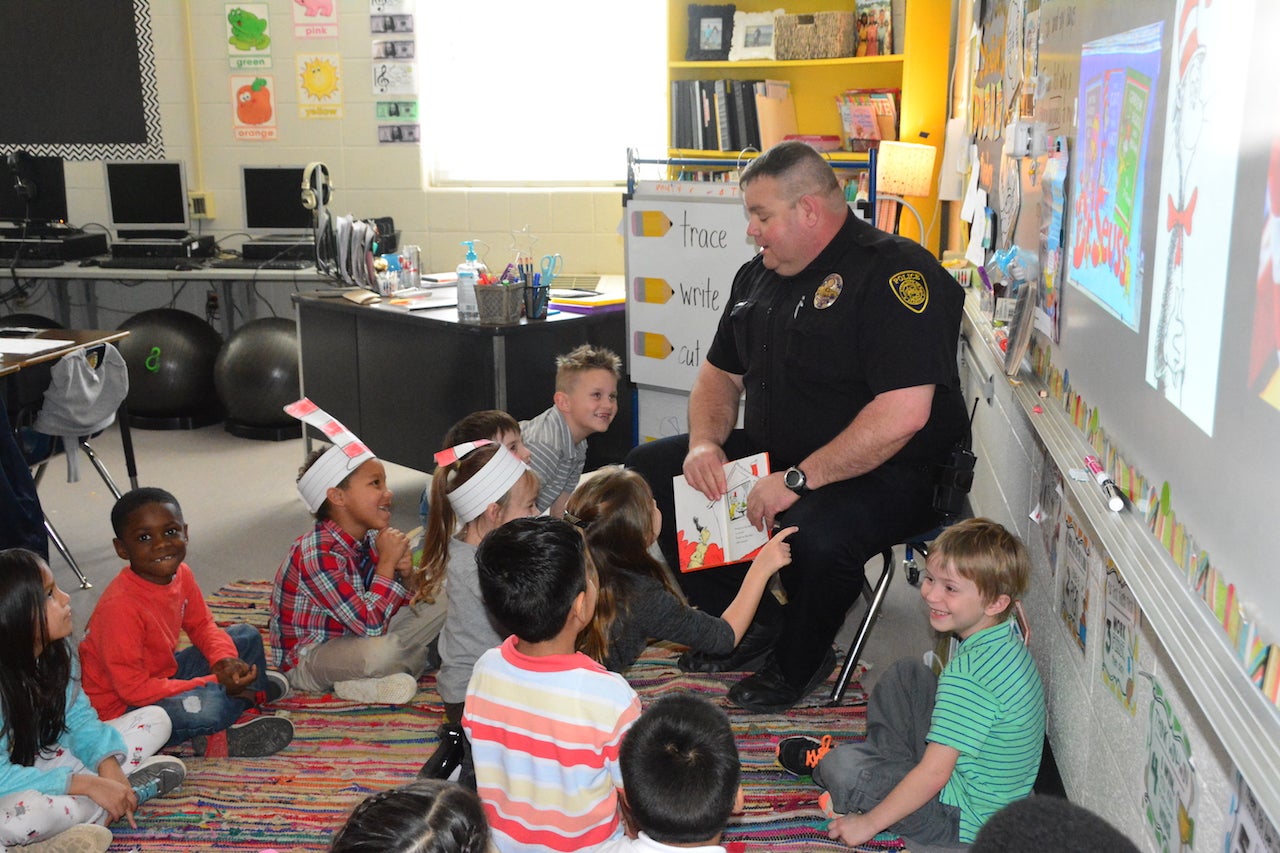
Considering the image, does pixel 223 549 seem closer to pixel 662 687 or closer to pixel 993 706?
pixel 662 687

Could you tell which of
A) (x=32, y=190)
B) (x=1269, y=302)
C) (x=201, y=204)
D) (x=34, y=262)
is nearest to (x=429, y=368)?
(x=34, y=262)

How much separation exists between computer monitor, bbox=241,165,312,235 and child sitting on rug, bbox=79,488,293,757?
332cm

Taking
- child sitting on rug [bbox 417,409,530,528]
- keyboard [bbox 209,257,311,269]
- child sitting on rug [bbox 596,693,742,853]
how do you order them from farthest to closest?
1. keyboard [bbox 209,257,311,269]
2. child sitting on rug [bbox 417,409,530,528]
3. child sitting on rug [bbox 596,693,742,853]

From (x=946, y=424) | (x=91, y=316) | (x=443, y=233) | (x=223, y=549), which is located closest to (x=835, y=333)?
(x=946, y=424)

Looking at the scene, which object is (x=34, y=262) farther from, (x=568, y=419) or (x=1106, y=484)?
(x=1106, y=484)

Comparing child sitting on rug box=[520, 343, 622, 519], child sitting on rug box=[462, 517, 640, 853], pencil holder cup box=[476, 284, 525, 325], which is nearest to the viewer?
child sitting on rug box=[462, 517, 640, 853]

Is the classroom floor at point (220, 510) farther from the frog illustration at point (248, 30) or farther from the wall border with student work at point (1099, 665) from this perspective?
the frog illustration at point (248, 30)

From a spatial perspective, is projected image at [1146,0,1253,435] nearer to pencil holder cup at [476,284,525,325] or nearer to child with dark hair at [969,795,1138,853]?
child with dark hair at [969,795,1138,853]

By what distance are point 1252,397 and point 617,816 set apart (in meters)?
1.15

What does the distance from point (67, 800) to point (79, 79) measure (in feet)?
16.4

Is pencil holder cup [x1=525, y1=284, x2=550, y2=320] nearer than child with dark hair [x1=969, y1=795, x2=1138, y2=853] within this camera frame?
No

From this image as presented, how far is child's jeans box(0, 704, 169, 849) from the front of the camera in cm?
205

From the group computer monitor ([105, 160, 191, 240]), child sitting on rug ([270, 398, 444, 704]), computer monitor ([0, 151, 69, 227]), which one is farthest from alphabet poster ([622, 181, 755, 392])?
computer monitor ([0, 151, 69, 227])

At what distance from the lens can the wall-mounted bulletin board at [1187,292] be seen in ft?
3.39
